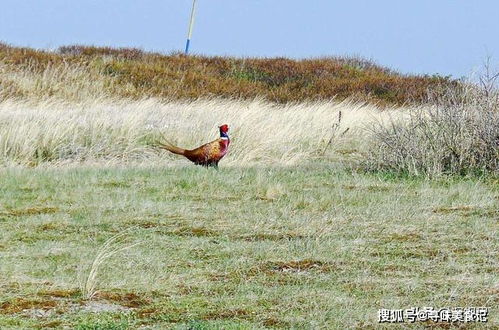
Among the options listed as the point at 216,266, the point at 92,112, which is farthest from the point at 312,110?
the point at 216,266

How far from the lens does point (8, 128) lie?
1437 cm

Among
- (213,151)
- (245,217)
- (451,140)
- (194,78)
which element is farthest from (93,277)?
(194,78)

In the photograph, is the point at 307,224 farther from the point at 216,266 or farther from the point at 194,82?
the point at 194,82

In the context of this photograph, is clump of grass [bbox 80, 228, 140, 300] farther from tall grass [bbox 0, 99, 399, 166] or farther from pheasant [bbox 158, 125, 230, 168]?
tall grass [bbox 0, 99, 399, 166]

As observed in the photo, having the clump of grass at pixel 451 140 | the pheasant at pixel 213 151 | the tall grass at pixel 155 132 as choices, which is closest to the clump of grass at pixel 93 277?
the pheasant at pixel 213 151

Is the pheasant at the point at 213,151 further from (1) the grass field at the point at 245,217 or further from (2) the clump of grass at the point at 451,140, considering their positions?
(2) the clump of grass at the point at 451,140

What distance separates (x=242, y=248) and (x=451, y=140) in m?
5.69

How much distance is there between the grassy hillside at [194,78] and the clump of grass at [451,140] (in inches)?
347

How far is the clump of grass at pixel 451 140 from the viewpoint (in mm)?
11938

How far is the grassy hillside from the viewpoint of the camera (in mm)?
23531

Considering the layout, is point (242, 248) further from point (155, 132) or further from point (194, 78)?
point (194, 78)

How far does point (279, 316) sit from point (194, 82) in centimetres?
2178

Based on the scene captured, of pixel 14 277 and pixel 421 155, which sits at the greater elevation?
pixel 421 155

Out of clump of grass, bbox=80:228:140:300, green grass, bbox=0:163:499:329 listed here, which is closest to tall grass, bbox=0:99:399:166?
green grass, bbox=0:163:499:329
